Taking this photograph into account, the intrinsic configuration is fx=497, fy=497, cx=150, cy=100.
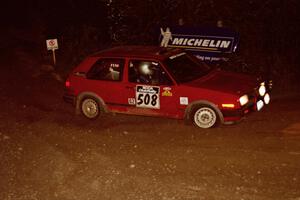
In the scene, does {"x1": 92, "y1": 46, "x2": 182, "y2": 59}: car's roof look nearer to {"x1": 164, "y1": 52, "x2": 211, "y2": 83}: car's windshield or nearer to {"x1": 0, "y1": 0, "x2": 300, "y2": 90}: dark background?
{"x1": 164, "y1": 52, "x2": 211, "y2": 83}: car's windshield

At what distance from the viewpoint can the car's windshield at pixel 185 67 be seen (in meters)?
10.0

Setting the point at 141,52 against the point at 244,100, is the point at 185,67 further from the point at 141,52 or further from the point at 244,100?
the point at 244,100

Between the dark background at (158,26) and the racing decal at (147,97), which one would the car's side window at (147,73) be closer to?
the racing decal at (147,97)

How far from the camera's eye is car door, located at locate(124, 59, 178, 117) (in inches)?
391

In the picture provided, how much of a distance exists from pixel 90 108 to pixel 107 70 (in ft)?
3.31

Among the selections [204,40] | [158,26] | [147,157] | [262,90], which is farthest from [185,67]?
[158,26]

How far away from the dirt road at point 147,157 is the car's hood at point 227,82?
2.48ft

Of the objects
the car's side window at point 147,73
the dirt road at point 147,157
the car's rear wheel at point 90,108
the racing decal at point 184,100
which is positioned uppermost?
the car's side window at point 147,73

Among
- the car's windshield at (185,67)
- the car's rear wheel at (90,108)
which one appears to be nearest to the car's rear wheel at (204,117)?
the car's windshield at (185,67)

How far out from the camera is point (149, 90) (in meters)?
10.1

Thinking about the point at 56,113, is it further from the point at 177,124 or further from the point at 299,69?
the point at 299,69

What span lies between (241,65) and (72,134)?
19.9ft

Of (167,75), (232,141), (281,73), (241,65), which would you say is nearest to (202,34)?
(241,65)

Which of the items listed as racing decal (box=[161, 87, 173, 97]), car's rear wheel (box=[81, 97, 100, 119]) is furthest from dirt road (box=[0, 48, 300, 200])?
racing decal (box=[161, 87, 173, 97])
